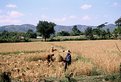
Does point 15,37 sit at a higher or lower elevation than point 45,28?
lower

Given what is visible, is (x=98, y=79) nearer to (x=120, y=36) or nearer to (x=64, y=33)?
(x=120, y=36)

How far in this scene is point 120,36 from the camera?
5.98m

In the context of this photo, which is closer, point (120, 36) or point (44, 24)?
point (120, 36)

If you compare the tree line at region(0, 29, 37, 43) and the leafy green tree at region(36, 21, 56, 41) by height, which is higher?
the leafy green tree at region(36, 21, 56, 41)

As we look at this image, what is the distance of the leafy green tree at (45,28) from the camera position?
119 m

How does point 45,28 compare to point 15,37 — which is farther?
point 45,28

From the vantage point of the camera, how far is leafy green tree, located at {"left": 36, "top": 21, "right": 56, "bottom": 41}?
390 ft

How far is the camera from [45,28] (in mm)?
120312

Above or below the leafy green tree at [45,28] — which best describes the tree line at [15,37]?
below

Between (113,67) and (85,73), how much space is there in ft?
6.32

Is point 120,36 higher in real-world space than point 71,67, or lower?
higher

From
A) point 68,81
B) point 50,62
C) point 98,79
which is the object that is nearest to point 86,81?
point 98,79

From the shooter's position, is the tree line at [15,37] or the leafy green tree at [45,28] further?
the leafy green tree at [45,28]

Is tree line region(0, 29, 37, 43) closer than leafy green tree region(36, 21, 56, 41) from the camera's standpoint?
Yes
